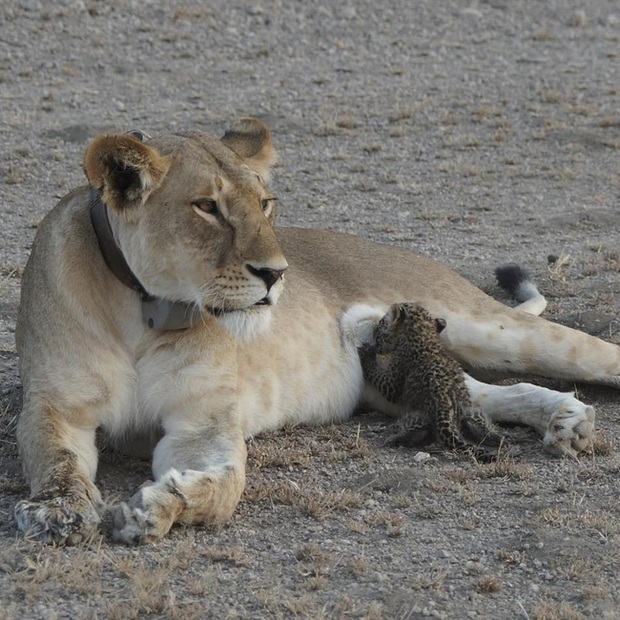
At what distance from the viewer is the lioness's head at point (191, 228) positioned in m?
4.30

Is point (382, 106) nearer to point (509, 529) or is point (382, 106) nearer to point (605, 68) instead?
point (605, 68)

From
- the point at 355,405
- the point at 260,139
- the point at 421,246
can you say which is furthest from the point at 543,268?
the point at 260,139

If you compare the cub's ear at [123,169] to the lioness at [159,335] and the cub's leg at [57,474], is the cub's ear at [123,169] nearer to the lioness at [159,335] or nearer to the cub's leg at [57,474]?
the lioness at [159,335]

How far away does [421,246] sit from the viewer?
8219 millimetres

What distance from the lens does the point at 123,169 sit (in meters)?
4.34

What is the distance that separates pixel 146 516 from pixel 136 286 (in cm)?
88

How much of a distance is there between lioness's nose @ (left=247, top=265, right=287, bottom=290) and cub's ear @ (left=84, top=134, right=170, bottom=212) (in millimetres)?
439

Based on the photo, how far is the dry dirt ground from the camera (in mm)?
Answer: 3842

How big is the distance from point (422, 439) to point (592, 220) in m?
4.16

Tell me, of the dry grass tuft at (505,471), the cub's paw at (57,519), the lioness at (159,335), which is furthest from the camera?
the dry grass tuft at (505,471)

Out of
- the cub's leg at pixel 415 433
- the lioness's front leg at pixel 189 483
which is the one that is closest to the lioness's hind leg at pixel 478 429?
the cub's leg at pixel 415 433

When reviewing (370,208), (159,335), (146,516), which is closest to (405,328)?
(159,335)

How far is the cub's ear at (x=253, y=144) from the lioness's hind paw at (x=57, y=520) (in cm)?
149

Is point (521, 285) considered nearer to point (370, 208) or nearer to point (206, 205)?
point (370, 208)
